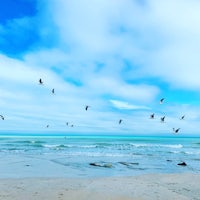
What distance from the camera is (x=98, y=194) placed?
526 inches

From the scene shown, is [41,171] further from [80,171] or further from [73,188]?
[73,188]

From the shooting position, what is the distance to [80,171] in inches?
853

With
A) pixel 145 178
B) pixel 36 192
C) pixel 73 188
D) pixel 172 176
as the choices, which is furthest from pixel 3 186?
pixel 172 176

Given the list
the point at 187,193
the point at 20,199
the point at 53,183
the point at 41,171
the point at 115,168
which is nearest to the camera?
the point at 20,199

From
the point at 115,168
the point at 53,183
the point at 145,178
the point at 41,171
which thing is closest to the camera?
the point at 53,183

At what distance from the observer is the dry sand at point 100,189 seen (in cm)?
1277

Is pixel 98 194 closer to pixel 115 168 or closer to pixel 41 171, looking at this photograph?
pixel 41 171

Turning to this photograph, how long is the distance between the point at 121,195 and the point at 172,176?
6.77 m

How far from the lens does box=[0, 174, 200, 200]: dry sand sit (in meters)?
12.8

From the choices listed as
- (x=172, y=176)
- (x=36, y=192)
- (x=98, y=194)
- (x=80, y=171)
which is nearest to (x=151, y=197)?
(x=98, y=194)

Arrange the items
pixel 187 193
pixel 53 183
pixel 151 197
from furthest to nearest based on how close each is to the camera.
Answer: pixel 53 183, pixel 187 193, pixel 151 197

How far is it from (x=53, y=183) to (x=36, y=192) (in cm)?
229

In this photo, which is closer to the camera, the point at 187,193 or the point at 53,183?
the point at 187,193

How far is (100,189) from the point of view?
14.4m
